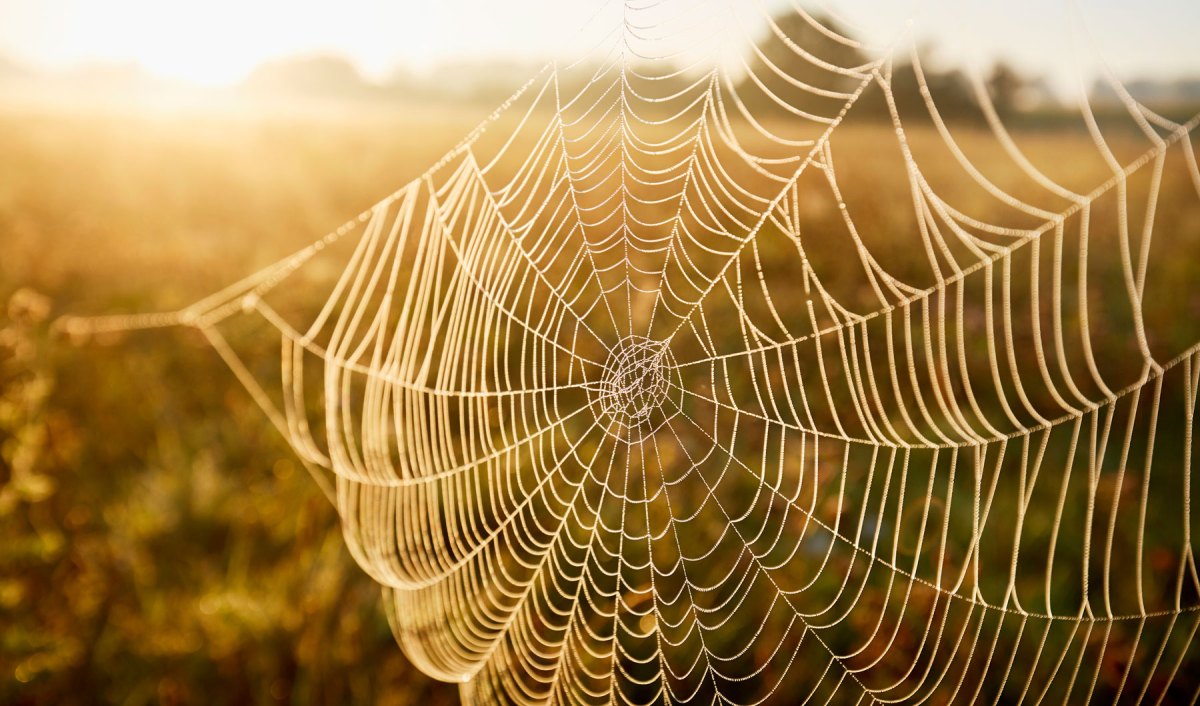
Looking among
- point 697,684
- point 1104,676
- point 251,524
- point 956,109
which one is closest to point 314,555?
point 251,524

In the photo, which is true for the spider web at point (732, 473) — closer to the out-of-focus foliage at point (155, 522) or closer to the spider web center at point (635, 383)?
the spider web center at point (635, 383)

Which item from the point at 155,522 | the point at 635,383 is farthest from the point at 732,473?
the point at 155,522

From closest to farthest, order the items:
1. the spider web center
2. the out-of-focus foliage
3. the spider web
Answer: the spider web < the out-of-focus foliage < the spider web center

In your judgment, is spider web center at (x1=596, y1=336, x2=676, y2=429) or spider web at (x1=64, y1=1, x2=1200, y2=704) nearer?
spider web at (x1=64, y1=1, x2=1200, y2=704)

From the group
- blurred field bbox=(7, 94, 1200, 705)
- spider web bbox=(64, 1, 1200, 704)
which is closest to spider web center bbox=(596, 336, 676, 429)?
spider web bbox=(64, 1, 1200, 704)

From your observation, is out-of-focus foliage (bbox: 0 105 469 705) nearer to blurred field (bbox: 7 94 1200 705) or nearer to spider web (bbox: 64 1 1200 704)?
blurred field (bbox: 7 94 1200 705)

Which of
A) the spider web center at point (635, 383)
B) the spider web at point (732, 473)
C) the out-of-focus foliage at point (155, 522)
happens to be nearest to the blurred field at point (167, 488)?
the out-of-focus foliage at point (155, 522)

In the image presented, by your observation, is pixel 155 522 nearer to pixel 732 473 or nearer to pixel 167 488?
pixel 167 488

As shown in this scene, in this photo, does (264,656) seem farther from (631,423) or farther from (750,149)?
(750,149)

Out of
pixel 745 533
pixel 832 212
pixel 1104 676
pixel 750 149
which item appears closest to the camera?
pixel 1104 676
